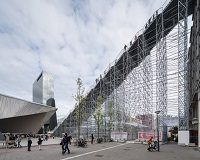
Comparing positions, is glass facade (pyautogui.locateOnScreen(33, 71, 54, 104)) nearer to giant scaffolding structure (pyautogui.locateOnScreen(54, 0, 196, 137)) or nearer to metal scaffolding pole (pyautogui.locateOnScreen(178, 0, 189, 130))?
giant scaffolding structure (pyautogui.locateOnScreen(54, 0, 196, 137))

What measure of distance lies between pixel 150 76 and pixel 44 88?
273ft

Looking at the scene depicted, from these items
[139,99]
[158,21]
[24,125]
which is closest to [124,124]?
[139,99]

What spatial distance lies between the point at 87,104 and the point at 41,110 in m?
13.1

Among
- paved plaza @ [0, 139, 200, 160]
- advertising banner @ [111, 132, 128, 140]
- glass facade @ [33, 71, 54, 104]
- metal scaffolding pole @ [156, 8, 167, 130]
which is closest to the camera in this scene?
paved plaza @ [0, 139, 200, 160]

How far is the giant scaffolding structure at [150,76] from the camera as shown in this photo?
24484 mm

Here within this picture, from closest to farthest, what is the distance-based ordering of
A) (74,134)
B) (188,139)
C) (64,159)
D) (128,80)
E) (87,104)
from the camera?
(64,159), (188,139), (128,80), (74,134), (87,104)

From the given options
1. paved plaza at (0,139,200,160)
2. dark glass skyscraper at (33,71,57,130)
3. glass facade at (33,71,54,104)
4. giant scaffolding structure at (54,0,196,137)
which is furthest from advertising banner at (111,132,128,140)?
glass facade at (33,71,54,104)

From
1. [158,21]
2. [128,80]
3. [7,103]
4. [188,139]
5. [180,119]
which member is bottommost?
[188,139]

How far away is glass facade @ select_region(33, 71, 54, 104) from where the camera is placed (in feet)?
333

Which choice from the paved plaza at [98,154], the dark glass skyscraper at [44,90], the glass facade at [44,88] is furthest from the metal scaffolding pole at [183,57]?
the glass facade at [44,88]

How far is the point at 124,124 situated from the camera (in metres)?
33.2

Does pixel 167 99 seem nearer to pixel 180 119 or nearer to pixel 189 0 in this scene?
pixel 180 119

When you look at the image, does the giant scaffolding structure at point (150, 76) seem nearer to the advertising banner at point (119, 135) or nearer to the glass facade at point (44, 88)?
the advertising banner at point (119, 135)

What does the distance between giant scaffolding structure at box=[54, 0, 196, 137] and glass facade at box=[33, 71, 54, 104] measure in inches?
2528
